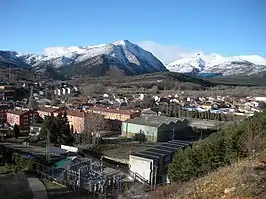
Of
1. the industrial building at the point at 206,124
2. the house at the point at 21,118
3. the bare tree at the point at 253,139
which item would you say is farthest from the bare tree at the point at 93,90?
the bare tree at the point at 253,139

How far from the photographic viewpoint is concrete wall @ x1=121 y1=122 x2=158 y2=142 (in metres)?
16.1

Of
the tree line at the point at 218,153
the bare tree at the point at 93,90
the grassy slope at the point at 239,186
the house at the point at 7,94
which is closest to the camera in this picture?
the grassy slope at the point at 239,186

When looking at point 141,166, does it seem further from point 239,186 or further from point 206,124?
point 206,124

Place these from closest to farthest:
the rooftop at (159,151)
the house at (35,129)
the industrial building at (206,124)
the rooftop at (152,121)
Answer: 1. the rooftop at (159,151)
2. the rooftop at (152,121)
3. the house at (35,129)
4. the industrial building at (206,124)

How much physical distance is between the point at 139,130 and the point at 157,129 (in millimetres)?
1211

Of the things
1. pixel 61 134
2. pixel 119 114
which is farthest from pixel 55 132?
pixel 119 114

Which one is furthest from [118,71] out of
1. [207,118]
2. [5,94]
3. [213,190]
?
[213,190]

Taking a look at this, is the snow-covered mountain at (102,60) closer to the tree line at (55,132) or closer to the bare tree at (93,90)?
the bare tree at (93,90)

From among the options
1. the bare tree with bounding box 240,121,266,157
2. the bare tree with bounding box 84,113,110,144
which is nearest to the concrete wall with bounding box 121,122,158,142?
the bare tree with bounding box 84,113,110,144

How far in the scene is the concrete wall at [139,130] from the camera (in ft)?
53.0

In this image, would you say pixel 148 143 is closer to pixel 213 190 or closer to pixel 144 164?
pixel 144 164

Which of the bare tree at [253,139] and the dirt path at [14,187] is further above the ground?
the bare tree at [253,139]

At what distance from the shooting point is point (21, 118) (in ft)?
64.7

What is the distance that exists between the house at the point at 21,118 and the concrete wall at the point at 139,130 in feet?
20.3
